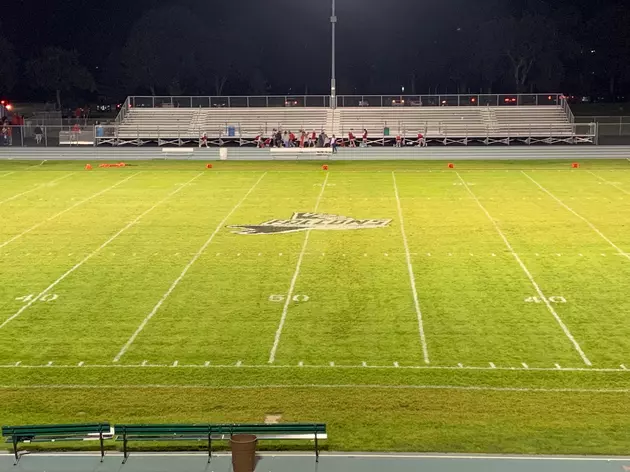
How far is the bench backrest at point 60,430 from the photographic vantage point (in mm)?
10617

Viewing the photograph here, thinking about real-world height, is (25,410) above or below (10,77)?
below

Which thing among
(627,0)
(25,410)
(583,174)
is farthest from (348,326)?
(627,0)

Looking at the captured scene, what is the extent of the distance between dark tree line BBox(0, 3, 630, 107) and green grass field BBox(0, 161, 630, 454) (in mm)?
51890

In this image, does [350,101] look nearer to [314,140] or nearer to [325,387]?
[314,140]

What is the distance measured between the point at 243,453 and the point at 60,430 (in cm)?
226

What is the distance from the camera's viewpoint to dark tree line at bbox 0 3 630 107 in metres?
79.8

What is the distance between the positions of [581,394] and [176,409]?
5.67 metres

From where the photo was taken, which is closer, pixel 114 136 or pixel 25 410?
pixel 25 410

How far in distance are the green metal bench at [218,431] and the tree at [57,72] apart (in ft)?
241

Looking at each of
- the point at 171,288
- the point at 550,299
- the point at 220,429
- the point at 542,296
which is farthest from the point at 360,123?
the point at 220,429

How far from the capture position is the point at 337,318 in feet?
55.4

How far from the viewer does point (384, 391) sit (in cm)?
1334

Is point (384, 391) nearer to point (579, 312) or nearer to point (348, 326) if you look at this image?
point (348, 326)

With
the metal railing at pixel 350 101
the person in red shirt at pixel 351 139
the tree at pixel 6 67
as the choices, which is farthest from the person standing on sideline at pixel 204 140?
the tree at pixel 6 67
